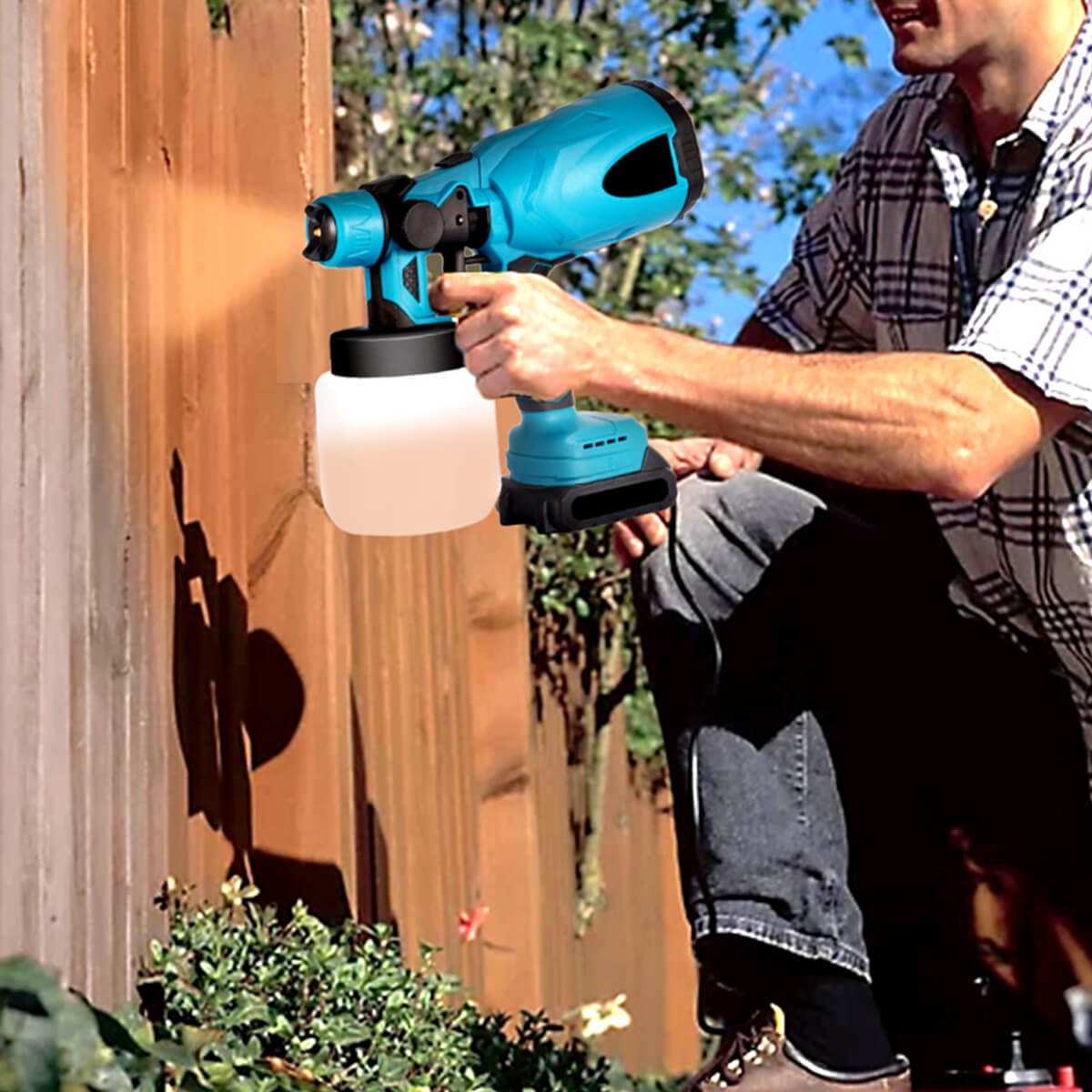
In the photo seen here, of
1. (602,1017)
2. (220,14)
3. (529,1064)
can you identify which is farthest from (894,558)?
(602,1017)

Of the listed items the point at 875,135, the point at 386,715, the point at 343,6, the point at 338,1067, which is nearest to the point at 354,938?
the point at 338,1067

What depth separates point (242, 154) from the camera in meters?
2.68

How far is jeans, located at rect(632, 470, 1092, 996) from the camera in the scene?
2617 mm

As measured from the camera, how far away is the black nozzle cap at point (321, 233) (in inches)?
73.5

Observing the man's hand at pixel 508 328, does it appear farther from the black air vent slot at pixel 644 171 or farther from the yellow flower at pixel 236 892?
the yellow flower at pixel 236 892

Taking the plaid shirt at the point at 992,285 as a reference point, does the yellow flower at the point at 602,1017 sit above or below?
below

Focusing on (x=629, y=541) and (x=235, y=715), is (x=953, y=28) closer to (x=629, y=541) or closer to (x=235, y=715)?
(x=629, y=541)

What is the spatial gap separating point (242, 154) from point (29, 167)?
2.56 feet

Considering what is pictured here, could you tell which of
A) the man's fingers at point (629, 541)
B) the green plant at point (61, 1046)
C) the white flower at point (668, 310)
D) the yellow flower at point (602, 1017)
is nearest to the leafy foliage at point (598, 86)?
the white flower at point (668, 310)

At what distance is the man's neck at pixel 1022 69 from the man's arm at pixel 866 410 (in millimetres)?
527

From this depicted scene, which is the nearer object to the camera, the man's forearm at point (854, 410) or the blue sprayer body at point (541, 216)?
the blue sprayer body at point (541, 216)

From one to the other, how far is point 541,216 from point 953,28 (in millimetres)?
797

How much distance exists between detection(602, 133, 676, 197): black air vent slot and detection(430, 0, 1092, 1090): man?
15 centimetres

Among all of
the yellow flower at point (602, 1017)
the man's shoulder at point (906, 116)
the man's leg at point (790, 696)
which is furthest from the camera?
the yellow flower at point (602, 1017)
